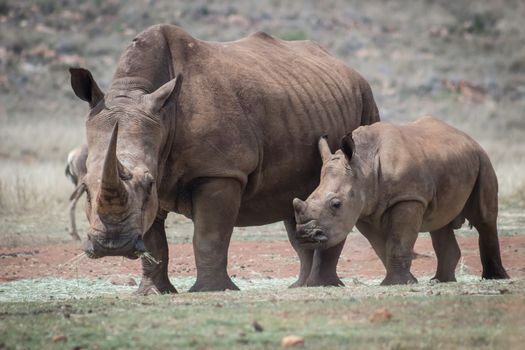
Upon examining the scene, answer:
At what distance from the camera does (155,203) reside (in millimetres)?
9734

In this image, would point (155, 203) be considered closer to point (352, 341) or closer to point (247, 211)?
point (247, 211)

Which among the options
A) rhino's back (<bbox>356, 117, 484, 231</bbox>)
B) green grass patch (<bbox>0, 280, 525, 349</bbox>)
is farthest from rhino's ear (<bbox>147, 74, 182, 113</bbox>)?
rhino's back (<bbox>356, 117, 484, 231</bbox>)

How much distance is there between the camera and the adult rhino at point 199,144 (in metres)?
9.47

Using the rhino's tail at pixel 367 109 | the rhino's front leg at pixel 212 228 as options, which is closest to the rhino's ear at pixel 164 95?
the rhino's front leg at pixel 212 228

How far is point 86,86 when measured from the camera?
10.2m

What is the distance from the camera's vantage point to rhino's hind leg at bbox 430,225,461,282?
40.8 ft

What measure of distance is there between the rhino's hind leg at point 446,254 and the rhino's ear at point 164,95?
11.5 ft

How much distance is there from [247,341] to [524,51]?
4109 centimetres

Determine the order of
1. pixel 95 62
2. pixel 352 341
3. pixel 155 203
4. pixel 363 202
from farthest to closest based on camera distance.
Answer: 1. pixel 95 62
2. pixel 363 202
3. pixel 155 203
4. pixel 352 341

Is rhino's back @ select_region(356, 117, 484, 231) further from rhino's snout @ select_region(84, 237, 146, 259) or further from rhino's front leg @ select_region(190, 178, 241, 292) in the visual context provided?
rhino's snout @ select_region(84, 237, 146, 259)

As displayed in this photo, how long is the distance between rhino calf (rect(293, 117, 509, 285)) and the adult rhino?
425 mm

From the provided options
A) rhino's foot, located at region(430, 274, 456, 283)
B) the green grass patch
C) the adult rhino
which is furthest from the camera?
rhino's foot, located at region(430, 274, 456, 283)

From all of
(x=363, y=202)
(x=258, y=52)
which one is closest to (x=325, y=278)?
(x=363, y=202)

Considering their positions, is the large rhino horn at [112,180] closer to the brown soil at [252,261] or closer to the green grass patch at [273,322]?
the green grass patch at [273,322]
